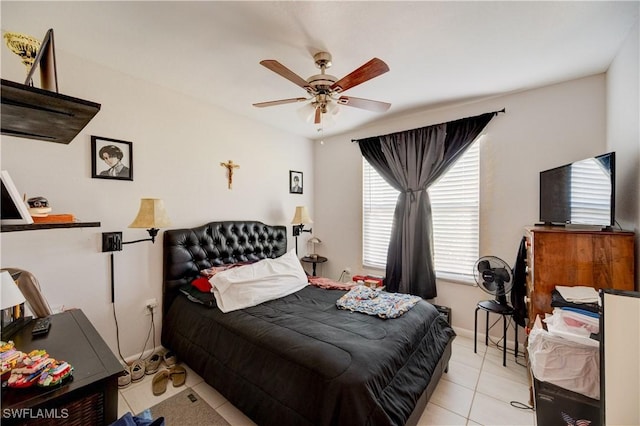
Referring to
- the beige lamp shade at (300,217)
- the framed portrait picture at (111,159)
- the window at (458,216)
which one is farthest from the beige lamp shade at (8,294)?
the window at (458,216)

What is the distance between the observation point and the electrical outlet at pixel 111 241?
7.13 feet

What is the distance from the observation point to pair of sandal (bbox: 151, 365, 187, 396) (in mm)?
2049

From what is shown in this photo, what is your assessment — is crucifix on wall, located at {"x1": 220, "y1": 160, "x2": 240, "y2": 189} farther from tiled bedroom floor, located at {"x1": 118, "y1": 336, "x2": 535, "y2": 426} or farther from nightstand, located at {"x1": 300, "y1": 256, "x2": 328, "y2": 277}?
tiled bedroom floor, located at {"x1": 118, "y1": 336, "x2": 535, "y2": 426}

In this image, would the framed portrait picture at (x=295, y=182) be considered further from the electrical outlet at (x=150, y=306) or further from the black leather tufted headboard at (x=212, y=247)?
the electrical outlet at (x=150, y=306)

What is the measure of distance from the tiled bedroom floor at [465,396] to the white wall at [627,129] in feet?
3.77

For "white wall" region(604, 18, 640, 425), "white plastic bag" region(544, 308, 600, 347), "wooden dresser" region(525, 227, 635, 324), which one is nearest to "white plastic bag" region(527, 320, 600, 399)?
"white plastic bag" region(544, 308, 600, 347)

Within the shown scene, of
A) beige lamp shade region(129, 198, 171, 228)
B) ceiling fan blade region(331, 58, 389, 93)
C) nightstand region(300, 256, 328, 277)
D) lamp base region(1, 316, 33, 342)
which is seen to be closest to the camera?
lamp base region(1, 316, 33, 342)

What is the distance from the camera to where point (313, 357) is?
1.49 meters

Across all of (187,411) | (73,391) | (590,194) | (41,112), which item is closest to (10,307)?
(73,391)

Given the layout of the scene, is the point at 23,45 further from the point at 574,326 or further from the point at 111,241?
the point at 574,326

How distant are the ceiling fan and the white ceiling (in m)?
0.26

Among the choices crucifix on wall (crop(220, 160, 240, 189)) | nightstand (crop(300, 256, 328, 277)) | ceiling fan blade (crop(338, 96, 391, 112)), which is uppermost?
ceiling fan blade (crop(338, 96, 391, 112))

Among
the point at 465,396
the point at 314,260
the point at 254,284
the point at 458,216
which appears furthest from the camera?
the point at 314,260

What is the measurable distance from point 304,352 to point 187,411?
1.06 meters
